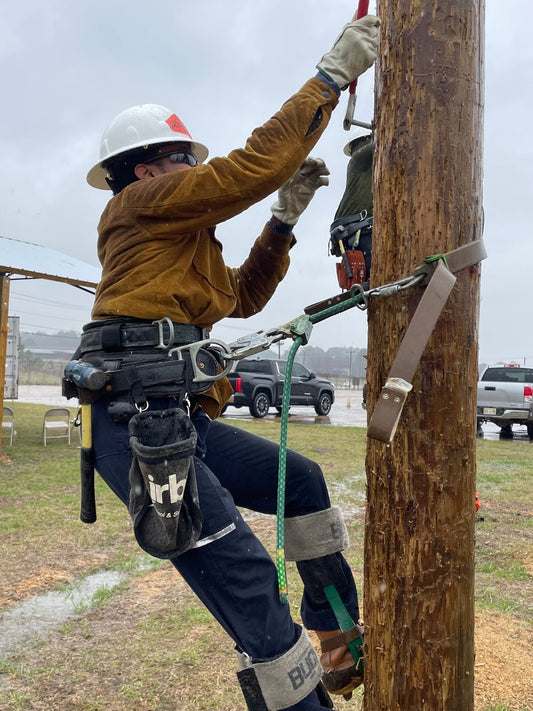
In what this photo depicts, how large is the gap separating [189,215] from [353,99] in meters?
0.74

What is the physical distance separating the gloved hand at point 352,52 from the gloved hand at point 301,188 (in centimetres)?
53

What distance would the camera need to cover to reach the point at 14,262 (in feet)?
30.2

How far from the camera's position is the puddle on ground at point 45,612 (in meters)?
3.64

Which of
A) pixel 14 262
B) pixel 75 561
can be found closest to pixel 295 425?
pixel 14 262

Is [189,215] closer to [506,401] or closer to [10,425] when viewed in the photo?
[10,425]

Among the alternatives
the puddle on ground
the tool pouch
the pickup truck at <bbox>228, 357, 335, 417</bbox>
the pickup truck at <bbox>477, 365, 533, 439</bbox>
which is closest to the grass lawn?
the puddle on ground

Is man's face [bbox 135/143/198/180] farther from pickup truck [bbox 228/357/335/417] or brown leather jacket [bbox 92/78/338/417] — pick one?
pickup truck [bbox 228/357/335/417]

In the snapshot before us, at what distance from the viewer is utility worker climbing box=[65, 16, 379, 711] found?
1783mm

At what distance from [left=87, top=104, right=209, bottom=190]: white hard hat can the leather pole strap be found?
1238 mm

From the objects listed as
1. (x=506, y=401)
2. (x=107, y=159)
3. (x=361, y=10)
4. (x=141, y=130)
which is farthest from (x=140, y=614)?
(x=506, y=401)

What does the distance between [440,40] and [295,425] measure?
49.8ft

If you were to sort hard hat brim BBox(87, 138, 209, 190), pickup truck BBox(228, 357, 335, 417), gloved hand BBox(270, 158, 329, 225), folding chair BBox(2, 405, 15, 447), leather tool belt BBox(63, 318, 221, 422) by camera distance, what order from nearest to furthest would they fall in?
leather tool belt BBox(63, 318, 221, 422) → hard hat brim BBox(87, 138, 209, 190) → gloved hand BBox(270, 158, 329, 225) → folding chair BBox(2, 405, 15, 447) → pickup truck BBox(228, 357, 335, 417)

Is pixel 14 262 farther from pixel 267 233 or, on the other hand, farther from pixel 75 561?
pixel 267 233

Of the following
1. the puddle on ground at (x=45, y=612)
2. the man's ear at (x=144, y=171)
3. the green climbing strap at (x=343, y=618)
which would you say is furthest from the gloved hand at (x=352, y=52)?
the puddle on ground at (x=45, y=612)
